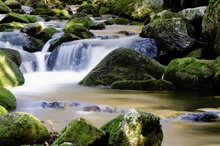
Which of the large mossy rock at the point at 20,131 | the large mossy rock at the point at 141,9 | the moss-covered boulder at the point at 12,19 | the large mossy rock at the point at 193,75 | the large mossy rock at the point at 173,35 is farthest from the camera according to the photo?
the large mossy rock at the point at 141,9

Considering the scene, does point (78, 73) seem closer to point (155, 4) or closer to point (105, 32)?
point (105, 32)

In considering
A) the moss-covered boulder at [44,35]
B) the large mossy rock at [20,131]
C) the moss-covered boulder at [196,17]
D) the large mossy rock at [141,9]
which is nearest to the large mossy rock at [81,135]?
the large mossy rock at [20,131]

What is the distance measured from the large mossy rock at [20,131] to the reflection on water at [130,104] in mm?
1221

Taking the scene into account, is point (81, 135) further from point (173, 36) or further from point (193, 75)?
point (173, 36)

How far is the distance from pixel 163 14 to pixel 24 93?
794cm

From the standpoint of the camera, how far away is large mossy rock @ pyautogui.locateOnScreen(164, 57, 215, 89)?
34.7 ft

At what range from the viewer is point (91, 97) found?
30.4ft

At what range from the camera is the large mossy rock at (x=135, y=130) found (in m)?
4.40

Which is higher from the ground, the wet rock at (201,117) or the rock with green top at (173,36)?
the wet rock at (201,117)

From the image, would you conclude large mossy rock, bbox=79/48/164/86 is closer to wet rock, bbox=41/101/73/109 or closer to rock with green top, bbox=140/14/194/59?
rock with green top, bbox=140/14/194/59

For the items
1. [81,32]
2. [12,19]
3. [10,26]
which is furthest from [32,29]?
[12,19]

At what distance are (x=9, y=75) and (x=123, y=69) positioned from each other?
3172 mm

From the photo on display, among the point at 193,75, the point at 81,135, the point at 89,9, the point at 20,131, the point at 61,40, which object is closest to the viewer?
the point at 81,135

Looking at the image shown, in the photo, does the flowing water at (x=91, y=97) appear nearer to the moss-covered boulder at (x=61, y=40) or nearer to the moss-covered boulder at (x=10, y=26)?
the moss-covered boulder at (x=61, y=40)
